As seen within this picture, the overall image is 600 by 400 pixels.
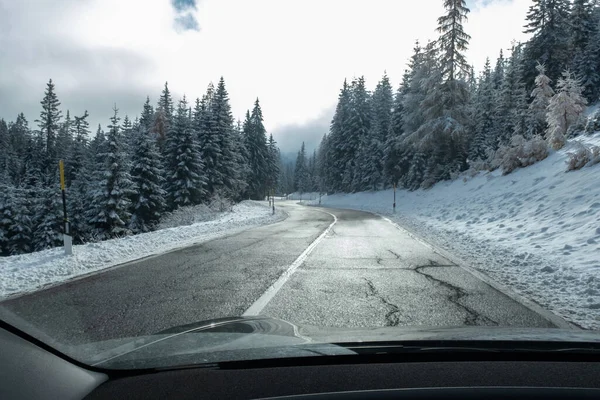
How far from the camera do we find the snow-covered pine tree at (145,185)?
30484 millimetres

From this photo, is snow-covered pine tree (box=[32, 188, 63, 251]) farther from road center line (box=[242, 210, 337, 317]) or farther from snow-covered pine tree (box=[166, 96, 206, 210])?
road center line (box=[242, 210, 337, 317])

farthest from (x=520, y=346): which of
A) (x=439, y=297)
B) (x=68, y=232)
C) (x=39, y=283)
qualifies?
(x=68, y=232)

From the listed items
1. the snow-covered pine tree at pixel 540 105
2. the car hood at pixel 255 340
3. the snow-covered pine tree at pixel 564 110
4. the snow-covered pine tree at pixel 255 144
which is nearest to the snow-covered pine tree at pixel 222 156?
the snow-covered pine tree at pixel 255 144

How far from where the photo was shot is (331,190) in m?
63.0

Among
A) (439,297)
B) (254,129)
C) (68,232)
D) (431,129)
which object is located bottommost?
(439,297)

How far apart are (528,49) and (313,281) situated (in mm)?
39181

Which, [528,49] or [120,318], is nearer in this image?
[120,318]

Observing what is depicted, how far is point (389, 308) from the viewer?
5047mm

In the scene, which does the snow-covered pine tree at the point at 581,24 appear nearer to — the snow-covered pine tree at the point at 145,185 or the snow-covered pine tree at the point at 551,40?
the snow-covered pine tree at the point at 551,40

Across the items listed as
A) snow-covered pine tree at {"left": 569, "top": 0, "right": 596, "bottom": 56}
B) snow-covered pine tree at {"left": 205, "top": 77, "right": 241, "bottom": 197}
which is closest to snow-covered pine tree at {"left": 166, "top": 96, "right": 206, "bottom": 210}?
snow-covered pine tree at {"left": 205, "top": 77, "right": 241, "bottom": 197}

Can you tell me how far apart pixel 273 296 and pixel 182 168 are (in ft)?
99.7

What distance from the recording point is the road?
4.53 metres

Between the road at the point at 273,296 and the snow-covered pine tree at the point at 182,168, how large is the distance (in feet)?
86.1

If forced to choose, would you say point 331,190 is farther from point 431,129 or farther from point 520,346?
point 520,346
